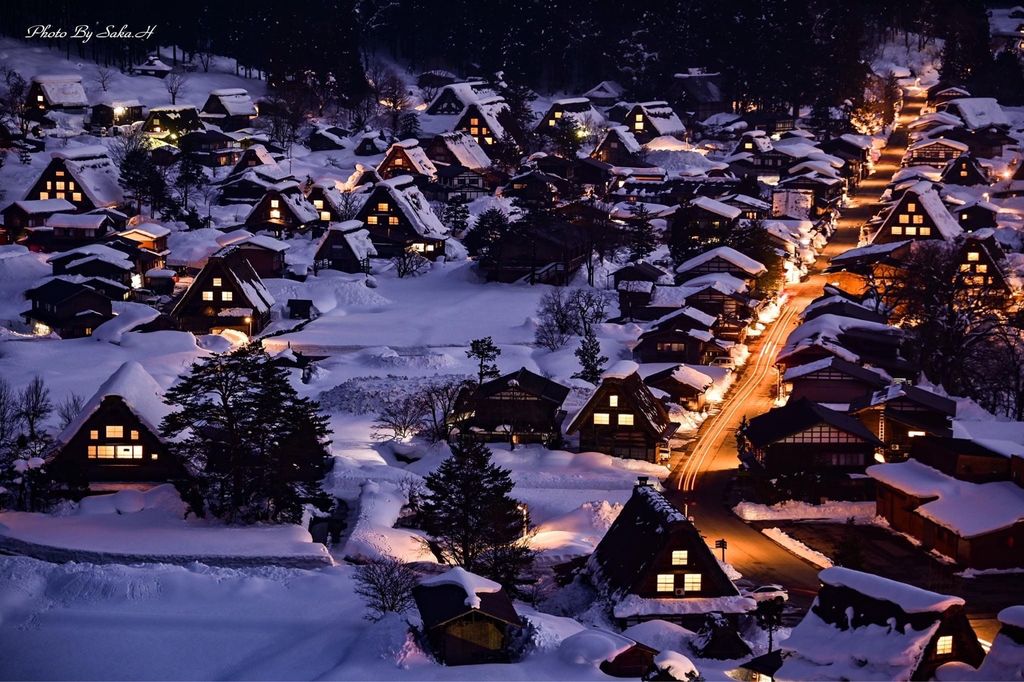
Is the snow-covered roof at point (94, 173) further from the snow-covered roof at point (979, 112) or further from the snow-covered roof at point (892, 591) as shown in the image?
the snow-covered roof at point (979, 112)

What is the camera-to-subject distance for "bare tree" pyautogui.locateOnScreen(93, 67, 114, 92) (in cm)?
7773

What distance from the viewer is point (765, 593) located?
27.6 metres

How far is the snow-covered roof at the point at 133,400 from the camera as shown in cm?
3262

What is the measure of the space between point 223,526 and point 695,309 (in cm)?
2115

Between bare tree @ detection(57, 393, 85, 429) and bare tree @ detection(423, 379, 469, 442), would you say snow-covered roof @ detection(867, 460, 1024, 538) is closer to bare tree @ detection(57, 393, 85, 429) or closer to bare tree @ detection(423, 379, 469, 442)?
bare tree @ detection(423, 379, 469, 442)

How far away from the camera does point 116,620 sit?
26.2 meters

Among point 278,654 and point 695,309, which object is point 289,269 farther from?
point 278,654

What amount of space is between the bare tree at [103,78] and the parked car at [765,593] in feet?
190

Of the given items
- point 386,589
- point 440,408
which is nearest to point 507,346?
point 440,408

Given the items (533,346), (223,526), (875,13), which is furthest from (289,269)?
(875,13)

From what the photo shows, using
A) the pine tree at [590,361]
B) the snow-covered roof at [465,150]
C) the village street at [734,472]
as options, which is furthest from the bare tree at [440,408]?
the snow-covered roof at [465,150]

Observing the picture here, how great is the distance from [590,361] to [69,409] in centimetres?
1391

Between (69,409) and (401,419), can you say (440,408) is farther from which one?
(69,409)

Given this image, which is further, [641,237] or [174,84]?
[174,84]
